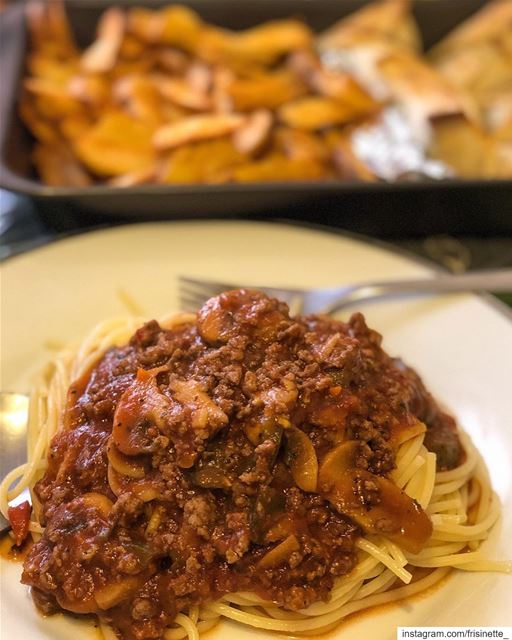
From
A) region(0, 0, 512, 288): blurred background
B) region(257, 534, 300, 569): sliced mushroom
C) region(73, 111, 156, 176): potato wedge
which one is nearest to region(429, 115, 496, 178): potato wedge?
region(0, 0, 512, 288): blurred background

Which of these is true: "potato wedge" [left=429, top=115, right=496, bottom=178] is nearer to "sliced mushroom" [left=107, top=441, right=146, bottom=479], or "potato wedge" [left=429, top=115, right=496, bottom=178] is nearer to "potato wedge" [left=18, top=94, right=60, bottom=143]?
"potato wedge" [left=18, top=94, right=60, bottom=143]

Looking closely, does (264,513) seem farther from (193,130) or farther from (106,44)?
(106,44)

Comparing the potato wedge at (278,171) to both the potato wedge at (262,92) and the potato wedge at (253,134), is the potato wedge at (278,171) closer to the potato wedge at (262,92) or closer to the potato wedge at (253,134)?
the potato wedge at (253,134)

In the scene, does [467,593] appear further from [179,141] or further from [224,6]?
[224,6]

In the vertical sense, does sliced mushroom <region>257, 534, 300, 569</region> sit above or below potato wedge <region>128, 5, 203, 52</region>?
below

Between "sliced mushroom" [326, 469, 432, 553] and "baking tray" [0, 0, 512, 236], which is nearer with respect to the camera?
"sliced mushroom" [326, 469, 432, 553]

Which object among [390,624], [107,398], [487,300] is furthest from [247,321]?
[487,300]
